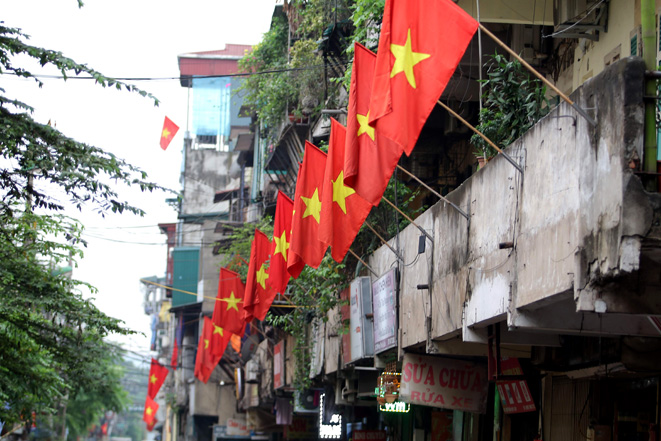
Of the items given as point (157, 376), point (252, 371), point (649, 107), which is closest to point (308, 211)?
point (649, 107)

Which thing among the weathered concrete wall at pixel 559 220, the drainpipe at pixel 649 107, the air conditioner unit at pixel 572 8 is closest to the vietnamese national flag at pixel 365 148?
the weathered concrete wall at pixel 559 220

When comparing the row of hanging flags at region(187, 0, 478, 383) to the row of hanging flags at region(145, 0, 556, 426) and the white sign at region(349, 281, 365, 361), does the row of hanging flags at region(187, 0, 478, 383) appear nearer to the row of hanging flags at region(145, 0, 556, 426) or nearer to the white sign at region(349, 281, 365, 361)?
the row of hanging flags at region(145, 0, 556, 426)

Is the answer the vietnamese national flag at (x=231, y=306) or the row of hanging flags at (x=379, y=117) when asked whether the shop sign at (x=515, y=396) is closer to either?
the row of hanging flags at (x=379, y=117)

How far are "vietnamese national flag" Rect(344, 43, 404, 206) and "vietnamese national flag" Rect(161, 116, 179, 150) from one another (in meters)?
34.0

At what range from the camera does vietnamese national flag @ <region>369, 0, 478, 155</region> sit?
6.79 metres

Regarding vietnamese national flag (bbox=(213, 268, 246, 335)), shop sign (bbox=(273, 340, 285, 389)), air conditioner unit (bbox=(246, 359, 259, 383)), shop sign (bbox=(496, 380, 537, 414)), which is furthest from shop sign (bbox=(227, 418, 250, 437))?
shop sign (bbox=(496, 380, 537, 414))

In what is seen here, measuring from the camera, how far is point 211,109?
2098 inches

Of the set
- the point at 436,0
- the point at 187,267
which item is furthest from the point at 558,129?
the point at 187,267

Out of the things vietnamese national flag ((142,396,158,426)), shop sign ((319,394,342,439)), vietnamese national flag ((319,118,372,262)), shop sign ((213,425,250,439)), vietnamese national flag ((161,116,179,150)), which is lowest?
shop sign ((213,425,250,439))

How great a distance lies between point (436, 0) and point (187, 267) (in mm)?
44447

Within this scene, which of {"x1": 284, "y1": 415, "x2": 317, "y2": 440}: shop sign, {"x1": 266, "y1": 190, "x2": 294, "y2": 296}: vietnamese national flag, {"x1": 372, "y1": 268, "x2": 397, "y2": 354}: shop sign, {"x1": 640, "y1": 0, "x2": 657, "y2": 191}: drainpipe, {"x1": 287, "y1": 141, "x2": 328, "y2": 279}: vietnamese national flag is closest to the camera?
{"x1": 640, "y1": 0, "x2": 657, "y2": 191}: drainpipe

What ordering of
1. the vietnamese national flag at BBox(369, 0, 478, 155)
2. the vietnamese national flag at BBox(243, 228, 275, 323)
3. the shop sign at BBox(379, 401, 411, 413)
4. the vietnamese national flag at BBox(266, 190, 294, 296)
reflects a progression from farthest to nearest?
1. the vietnamese national flag at BBox(243, 228, 275, 323)
2. the vietnamese national flag at BBox(266, 190, 294, 296)
3. the shop sign at BBox(379, 401, 411, 413)
4. the vietnamese national flag at BBox(369, 0, 478, 155)

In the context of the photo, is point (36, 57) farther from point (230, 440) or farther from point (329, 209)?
point (230, 440)

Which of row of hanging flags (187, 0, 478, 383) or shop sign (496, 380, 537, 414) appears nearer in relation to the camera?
row of hanging flags (187, 0, 478, 383)
